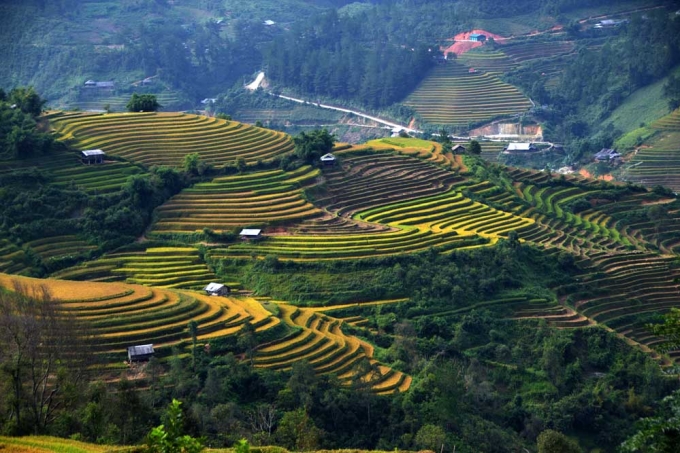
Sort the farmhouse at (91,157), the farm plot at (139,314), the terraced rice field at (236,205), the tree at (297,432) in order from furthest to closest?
the farmhouse at (91,157) → the terraced rice field at (236,205) → the farm plot at (139,314) → the tree at (297,432)

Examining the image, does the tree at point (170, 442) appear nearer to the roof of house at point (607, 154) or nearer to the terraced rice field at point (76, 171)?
the terraced rice field at point (76, 171)

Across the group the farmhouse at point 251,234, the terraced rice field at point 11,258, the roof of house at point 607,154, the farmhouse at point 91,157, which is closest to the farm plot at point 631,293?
the farmhouse at point 251,234

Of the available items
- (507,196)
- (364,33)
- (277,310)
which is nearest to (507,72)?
(364,33)

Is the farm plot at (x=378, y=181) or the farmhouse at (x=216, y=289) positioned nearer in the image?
the farmhouse at (x=216, y=289)

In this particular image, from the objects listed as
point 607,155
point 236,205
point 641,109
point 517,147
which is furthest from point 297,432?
point 641,109

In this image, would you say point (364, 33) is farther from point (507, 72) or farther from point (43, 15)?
point (43, 15)

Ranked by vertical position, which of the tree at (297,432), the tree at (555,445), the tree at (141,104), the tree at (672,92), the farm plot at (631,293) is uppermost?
the tree at (141,104)

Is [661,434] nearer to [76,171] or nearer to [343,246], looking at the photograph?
[343,246]
